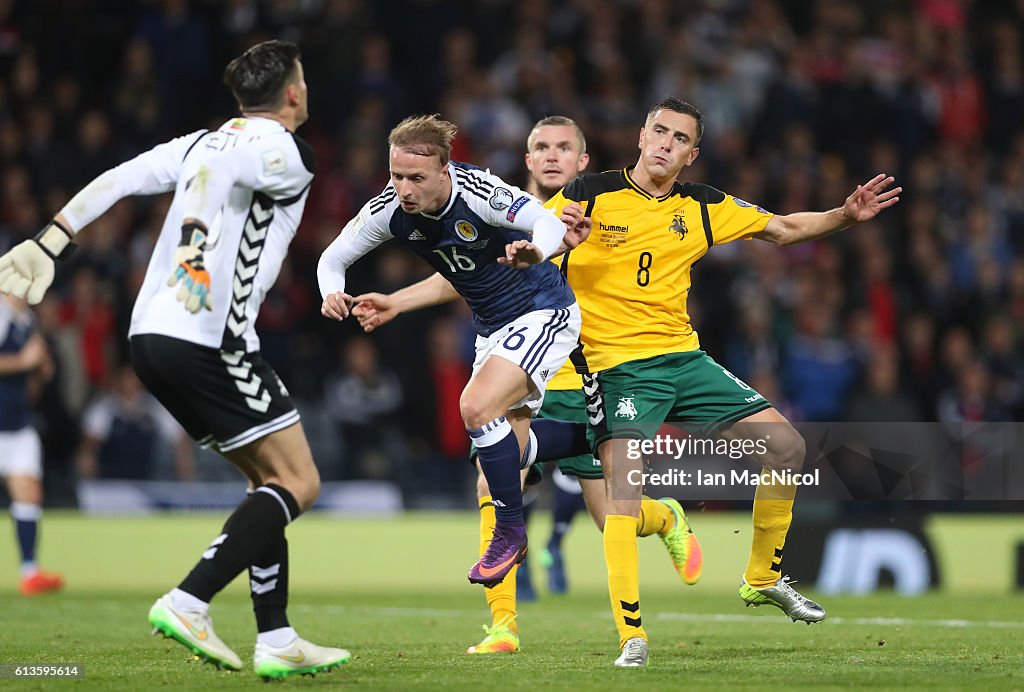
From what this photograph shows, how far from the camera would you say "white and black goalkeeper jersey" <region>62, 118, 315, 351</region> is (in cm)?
545

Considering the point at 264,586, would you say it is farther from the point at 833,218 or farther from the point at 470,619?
the point at 470,619

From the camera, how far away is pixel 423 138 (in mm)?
6344

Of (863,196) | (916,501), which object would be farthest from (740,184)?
(863,196)

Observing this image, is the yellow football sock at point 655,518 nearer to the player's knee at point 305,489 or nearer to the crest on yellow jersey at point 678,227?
the crest on yellow jersey at point 678,227

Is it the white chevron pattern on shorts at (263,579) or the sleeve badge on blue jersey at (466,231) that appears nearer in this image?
the white chevron pattern on shorts at (263,579)

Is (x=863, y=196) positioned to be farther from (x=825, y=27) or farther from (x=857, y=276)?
(x=825, y=27)

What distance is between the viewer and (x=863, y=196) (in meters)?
6.87

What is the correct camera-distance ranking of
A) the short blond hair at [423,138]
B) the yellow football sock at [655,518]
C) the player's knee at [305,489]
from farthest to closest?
the yellow football sock at [655,518] < the short blond hair at [423,138] < the player's knee at [305,489]

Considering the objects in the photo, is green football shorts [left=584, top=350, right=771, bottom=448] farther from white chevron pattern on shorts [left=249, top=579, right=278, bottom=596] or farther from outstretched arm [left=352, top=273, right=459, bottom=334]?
white chevron pattern on shorts [left=249, top=579, right=278, bottom=596]

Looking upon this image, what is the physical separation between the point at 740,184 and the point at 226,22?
5800 mm

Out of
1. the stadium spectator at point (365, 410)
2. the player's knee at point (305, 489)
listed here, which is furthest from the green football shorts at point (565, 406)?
the stadium spectator at point (365, 410)

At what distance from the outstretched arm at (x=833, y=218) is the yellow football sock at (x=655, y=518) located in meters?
1.56

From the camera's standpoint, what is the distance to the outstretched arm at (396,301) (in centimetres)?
640

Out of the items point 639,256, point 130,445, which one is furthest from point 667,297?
point 130,445
